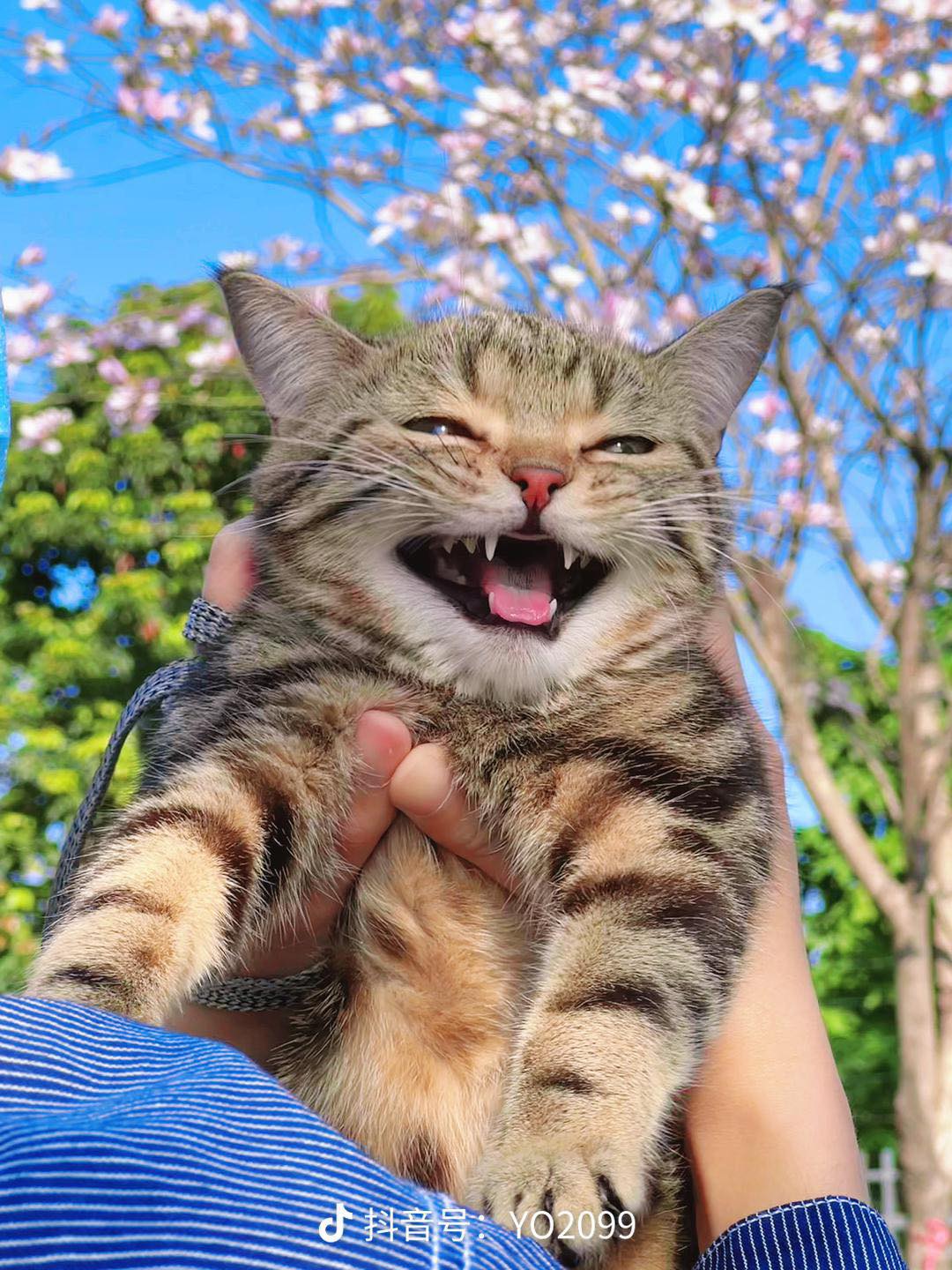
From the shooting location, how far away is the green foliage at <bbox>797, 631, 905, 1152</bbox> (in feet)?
25.2

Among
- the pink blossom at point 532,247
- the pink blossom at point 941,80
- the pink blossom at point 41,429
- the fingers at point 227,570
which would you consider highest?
the pink blossom at point 941,80

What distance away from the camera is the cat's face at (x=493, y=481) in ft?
5.88

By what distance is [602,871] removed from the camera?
1608 millimetres

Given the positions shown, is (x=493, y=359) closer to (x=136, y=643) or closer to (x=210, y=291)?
(x=210, y=291)

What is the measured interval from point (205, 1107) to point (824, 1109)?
1244 millimetres

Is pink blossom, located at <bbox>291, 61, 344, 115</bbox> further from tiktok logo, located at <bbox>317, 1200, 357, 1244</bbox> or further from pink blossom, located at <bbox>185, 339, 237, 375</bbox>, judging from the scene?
tiktok logo, located at <bbox>317, 1200, 357, 1244</bbox>

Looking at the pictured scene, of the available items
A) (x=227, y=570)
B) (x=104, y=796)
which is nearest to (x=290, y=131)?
(x=227, y=570)

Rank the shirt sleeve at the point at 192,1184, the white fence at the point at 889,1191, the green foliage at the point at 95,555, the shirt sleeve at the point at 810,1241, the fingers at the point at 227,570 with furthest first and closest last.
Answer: the green foliage at the point at 95,555
the white fence at the point at 889,1191
the fingers at the point at 227,570
the shirt sleeve at the point at 810,1241
the shirt sleeve at the point at 192,1184

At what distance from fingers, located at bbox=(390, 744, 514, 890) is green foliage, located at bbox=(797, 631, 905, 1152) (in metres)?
6.15

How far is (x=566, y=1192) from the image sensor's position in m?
1.28

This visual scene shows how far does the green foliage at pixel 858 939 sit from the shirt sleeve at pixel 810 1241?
→ 644 centimetres

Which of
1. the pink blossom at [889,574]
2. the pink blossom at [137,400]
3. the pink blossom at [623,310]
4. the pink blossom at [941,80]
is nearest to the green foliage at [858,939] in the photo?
the pink blossom at [889,574]

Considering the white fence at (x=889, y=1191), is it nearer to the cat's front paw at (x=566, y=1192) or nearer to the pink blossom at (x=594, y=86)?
the cat's front paw at (x=566, y=1192)

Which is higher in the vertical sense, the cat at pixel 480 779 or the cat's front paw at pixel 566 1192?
the cat at pixel 480 779
